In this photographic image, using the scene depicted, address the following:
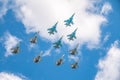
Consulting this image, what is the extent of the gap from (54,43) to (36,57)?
4099 millimetres

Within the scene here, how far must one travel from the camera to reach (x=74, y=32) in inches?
2778

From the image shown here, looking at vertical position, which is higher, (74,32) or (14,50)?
(74,32)

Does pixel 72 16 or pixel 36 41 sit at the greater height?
pixel 72 16

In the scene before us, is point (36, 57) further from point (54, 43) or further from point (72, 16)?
point (72, 16)

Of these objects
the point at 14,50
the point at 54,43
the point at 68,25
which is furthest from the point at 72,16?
the point at 14,50

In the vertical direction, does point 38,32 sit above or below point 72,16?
below

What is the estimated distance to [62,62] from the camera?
69.4m

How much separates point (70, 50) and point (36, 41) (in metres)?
6.08

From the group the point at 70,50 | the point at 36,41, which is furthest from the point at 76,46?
the point at 36,41

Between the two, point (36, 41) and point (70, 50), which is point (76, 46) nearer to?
point (70, 50)

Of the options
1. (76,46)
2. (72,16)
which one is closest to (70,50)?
(76,46)

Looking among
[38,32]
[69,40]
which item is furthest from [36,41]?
[69,40]

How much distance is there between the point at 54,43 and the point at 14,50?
23.2 ft

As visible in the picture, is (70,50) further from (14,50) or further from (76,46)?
(14,50)
